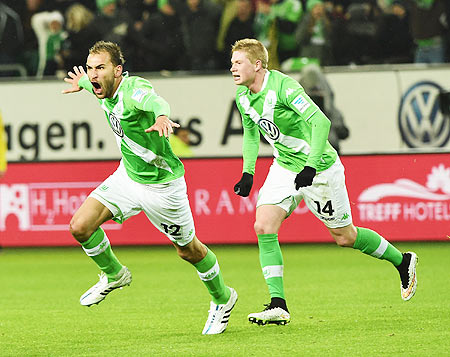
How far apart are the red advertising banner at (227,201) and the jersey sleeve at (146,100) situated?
5.84 metres

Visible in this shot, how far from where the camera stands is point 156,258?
39.9 feet

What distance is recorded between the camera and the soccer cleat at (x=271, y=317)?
263 inches

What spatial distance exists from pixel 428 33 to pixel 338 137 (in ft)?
6.27

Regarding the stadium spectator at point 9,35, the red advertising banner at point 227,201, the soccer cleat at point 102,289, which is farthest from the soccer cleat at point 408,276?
the stadium spectator at point 9,35

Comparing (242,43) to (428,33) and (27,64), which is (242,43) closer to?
(428,33)

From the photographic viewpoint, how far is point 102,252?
23.5 ft

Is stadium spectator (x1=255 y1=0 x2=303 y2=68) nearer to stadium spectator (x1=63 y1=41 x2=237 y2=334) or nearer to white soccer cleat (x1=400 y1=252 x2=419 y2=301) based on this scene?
white soccer cleat (x1=400 y1=252 x2=419 y2=301)

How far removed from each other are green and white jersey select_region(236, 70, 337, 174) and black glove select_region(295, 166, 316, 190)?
45 millimetres

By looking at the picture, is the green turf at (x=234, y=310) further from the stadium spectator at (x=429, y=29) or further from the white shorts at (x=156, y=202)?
the stadium spectator at (x=429, y=29)

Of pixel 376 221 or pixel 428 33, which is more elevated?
pixel 428 33

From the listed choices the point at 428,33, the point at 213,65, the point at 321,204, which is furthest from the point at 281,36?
the point at 321,204

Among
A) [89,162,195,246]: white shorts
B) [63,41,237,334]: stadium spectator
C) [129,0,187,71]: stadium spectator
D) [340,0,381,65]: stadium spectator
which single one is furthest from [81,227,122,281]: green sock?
[340,0,381,65]: stadium spectator

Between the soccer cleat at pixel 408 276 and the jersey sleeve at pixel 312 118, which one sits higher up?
the jersey sleeve at pixel 312 118

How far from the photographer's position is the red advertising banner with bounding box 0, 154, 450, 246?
484 inches
